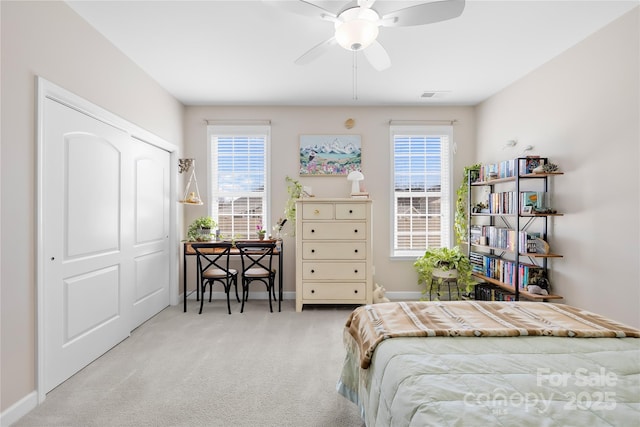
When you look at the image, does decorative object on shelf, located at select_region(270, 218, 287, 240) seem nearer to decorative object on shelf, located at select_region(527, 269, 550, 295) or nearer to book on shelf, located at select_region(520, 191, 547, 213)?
book on shelf, located at select_region(520, 191, 547, 213)

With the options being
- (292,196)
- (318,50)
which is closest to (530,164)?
(318,50)

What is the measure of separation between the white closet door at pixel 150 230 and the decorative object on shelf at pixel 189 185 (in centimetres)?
19

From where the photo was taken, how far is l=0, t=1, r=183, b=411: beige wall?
5.93ft

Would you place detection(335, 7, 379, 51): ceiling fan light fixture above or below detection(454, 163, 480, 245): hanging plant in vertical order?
above

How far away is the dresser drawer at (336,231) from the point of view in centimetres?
392

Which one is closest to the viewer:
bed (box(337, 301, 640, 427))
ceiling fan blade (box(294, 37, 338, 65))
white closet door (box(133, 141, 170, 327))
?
bed (box(337, 301, 640, 427))

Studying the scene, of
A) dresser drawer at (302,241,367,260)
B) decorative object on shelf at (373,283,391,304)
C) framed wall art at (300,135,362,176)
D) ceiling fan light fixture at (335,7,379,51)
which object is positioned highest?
ceiling fan light fixture at (335,7,379,51)

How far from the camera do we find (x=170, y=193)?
407 cm

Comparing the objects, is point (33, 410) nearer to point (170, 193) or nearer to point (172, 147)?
point (170, 193)

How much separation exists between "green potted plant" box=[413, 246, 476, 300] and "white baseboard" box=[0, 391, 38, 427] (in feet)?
12.5

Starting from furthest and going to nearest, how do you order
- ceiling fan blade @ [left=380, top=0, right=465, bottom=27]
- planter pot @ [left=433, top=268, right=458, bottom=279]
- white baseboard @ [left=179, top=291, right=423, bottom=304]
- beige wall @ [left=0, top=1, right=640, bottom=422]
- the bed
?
white baseboard @ [left=179, top=291, right=423, bottom=304] < planter pot @ [left=433, top=268, right=458, bottom=279] < beige wall @ [left=0, top=1, right=640, bottom=422] < ceiling fan blade @ [left=380, top=0, right=465, bottom=27] < the bed

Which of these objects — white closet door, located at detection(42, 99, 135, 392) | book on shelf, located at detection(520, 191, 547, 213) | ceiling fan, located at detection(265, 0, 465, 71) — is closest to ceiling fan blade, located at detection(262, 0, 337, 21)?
ceiling fan, located at detection(265, 0, 465, 71)

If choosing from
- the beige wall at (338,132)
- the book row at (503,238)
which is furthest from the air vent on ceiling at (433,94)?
the book row at (503,238)

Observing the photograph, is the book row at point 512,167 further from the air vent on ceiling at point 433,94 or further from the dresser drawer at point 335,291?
the dresser drawer at point 335,291
